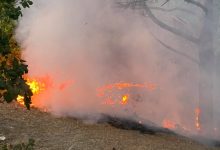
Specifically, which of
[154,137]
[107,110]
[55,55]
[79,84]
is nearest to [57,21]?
[55,55]

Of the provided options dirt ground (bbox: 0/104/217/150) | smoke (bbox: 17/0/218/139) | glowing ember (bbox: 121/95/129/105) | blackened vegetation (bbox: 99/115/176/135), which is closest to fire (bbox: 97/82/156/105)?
glowing ember (bbox: 121/95/129/105)

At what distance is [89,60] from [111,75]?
3.45 feet

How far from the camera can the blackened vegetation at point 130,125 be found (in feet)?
32.5

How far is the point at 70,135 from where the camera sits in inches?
332

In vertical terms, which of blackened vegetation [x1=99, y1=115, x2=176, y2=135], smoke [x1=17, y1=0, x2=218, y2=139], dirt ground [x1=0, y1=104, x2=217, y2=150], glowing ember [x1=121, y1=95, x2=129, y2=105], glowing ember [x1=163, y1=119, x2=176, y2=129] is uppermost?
smoke [x1=17, y1=0, x2=218, y2=139]

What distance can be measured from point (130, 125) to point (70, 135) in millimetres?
2048

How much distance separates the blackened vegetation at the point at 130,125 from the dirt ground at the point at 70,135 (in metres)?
0.26

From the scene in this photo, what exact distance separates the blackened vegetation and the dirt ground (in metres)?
0.26

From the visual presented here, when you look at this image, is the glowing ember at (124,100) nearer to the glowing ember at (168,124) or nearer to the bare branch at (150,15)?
the glowing ember at (168,124)

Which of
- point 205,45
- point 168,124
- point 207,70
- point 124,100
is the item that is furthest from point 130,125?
point 205,45

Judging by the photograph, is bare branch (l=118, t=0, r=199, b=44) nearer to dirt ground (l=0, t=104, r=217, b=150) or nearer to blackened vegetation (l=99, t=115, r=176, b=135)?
blackened vegetation (l=99, t=115, r=176, b=135)

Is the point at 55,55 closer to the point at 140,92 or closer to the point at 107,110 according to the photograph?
the point at 107,110

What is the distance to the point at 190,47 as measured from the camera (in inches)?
521

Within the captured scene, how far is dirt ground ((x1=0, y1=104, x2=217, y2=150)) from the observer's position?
7885 mm
